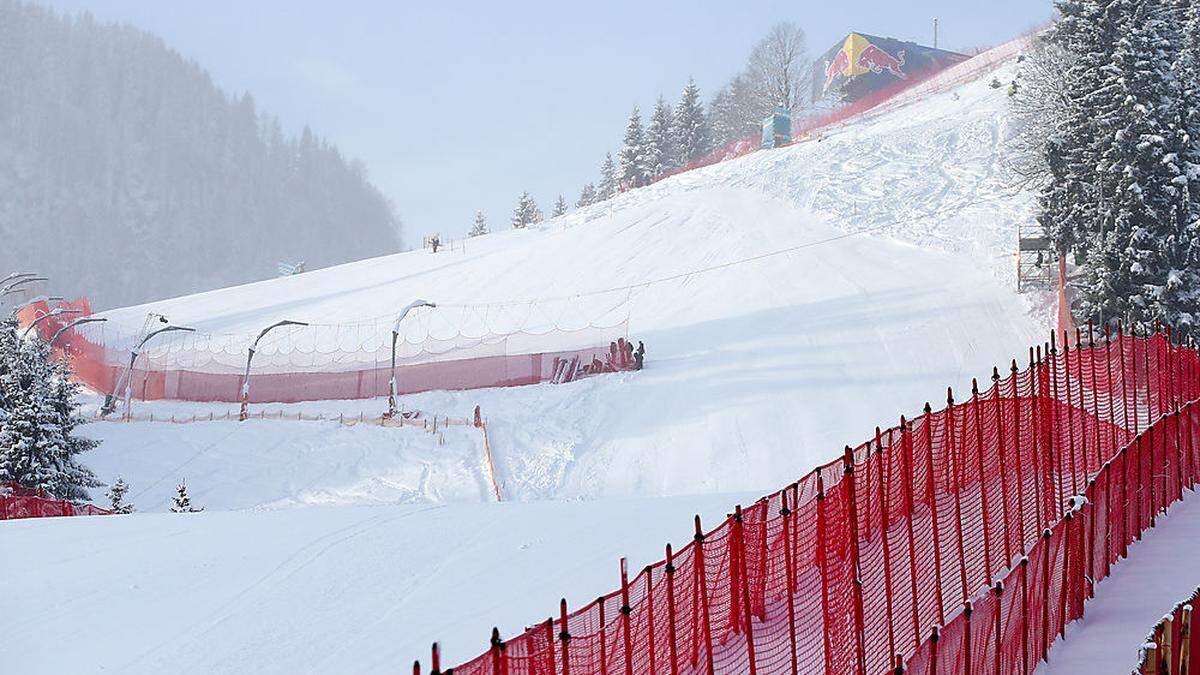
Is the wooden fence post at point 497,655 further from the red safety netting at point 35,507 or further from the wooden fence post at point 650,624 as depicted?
the red safety netting at point 35,507

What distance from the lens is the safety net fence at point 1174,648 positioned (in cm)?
600

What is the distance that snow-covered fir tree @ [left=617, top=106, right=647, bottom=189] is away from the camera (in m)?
75.8

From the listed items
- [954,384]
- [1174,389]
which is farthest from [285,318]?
[1174,389]

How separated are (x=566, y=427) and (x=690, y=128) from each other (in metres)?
51.6

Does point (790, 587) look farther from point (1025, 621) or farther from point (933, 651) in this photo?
point (933, 651)

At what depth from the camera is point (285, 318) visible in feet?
154

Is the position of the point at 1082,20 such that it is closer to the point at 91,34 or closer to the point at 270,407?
the point at 270,407

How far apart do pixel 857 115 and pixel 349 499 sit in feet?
177

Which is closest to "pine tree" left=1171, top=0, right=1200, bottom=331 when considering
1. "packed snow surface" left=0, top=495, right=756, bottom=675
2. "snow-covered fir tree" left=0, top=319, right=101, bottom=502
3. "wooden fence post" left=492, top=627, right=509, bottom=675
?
"packed snow surface" left=0, top=495, right=756, bottom=675

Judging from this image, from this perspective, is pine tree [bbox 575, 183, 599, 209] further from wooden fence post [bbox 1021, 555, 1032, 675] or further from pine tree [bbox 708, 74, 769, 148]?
wooden fence post [bbox 1021, 555, 1032, 675]

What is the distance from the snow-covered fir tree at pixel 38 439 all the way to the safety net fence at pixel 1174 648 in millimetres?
25315

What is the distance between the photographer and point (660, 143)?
76.0 meters

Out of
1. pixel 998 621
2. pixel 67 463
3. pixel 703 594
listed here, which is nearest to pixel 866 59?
pixel 67 463

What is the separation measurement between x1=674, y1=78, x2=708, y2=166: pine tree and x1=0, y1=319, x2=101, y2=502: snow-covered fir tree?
53.7 m
